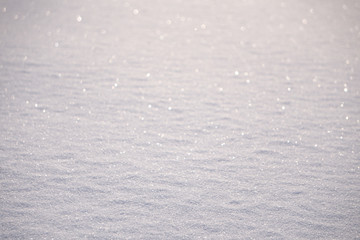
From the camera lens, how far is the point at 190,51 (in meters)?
4.12

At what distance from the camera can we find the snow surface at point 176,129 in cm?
185

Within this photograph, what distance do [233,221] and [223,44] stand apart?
2.86 metres

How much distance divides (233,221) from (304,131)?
113 cm

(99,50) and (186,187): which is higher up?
(99,50)

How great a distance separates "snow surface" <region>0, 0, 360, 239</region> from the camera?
6.07 feet

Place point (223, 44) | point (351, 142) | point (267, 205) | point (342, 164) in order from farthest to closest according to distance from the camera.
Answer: point (223, 44) < point (351, 142) < point (342, 164) < point (267, 205)

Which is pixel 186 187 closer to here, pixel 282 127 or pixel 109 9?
pixel 282 127

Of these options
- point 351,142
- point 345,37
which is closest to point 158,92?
point 351,142

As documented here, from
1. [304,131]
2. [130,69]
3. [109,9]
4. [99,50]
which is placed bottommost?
[304,131]

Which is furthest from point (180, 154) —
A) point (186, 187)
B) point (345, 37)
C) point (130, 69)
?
point (345, 37)

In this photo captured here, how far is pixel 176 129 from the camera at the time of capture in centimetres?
268

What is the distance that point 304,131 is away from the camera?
2664mm

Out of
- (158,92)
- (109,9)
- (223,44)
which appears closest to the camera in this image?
(158,92)

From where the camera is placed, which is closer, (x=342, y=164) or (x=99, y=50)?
(x=342, y=164)
